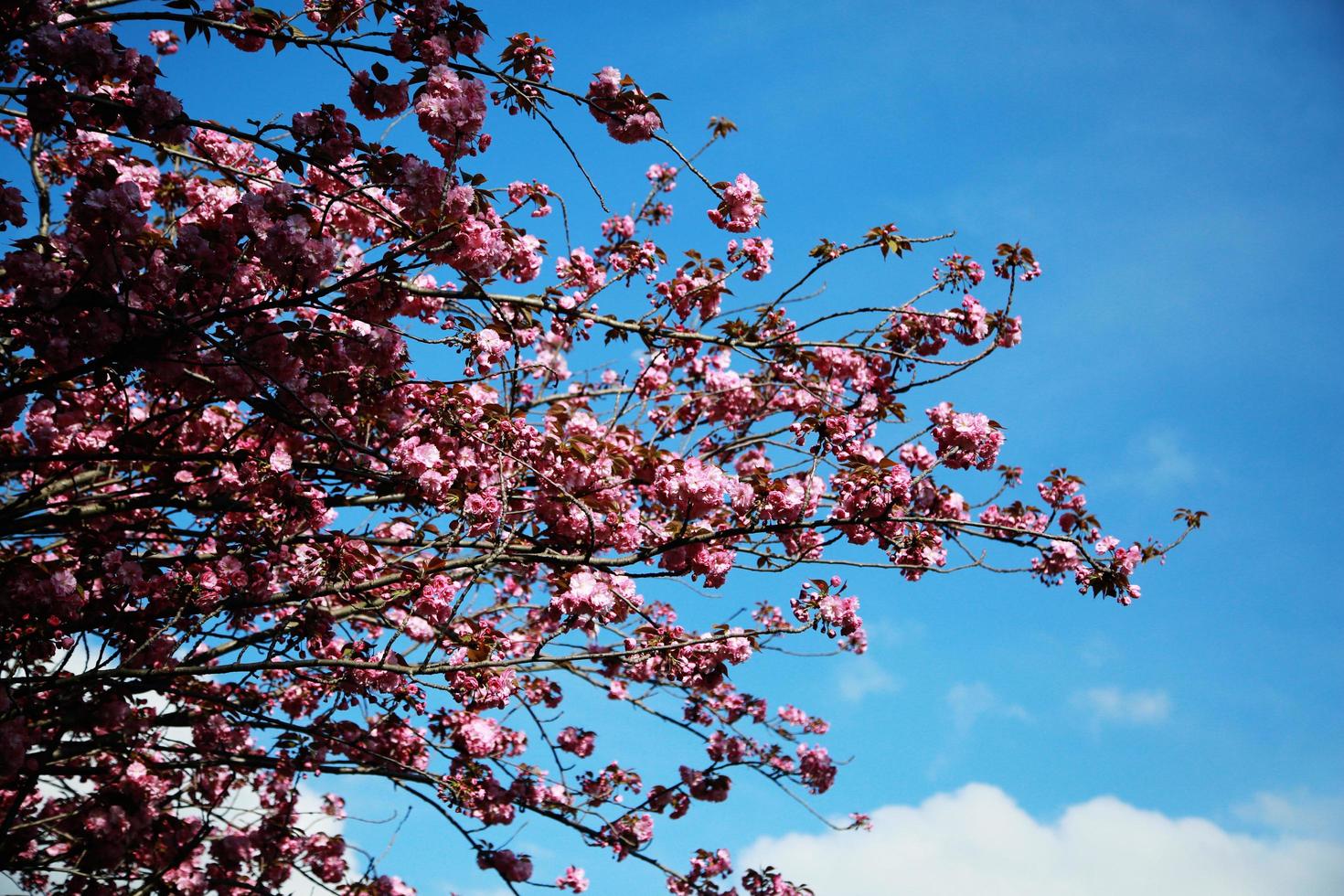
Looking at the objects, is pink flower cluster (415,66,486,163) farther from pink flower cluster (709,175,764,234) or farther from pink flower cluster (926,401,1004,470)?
pink flower cluster (926,401,1004,470)

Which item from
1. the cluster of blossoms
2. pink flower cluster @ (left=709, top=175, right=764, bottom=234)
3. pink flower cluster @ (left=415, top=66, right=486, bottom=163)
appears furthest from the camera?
pink flower cluster @ (left=709, top=175, right=764, bottom=234)

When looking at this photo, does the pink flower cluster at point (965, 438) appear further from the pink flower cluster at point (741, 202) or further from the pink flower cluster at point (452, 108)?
the pink flower cluster at point (452, 108)

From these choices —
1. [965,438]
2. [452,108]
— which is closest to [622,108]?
[452,108]

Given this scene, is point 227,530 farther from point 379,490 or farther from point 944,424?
point 944,424

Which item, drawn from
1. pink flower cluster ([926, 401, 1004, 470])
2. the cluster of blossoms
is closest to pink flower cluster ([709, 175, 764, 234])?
the cluster of blossoms

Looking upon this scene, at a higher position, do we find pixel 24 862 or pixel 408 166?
pixel 408 166

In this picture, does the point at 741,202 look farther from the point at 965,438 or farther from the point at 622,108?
the point at 965,438

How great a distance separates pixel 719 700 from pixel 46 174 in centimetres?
540

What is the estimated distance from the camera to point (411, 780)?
17.5ft

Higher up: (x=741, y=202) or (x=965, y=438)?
(x=741, y=202)

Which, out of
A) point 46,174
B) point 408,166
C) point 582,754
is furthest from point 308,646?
point 46,174

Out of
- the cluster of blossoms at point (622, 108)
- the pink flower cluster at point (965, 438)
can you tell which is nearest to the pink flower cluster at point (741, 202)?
the cluster of blossoms at point (622, 108)

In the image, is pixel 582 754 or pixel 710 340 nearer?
pixel 710 340

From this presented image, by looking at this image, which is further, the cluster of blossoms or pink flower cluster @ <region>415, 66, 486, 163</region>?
the cluster of blossoms
